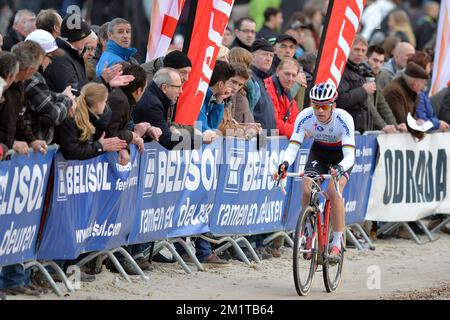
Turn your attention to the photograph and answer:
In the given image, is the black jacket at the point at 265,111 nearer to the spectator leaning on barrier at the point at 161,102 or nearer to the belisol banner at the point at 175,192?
the belisol banner at the point at 175,192

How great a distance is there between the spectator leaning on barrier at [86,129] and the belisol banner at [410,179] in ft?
19.0

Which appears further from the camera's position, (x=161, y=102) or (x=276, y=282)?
(x=276, y=282)

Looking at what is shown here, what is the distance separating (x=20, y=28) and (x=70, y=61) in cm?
252

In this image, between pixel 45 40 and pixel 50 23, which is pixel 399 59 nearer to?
pixel 50 23

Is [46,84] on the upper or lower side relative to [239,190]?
upper

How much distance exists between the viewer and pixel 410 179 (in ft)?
57.3

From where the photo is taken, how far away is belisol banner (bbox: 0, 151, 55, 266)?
35.0ft

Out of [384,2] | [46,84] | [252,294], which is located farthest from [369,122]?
[384,2]

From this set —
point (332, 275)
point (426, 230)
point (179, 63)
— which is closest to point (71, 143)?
point (179, 63)

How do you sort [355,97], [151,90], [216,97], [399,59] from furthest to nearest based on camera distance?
[399,59] → [355,97] → [216,97] → [151,90]

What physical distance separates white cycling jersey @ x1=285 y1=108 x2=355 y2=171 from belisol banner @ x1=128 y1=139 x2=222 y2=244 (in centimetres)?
114

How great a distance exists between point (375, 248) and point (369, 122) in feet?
5.38

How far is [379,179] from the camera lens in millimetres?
16969

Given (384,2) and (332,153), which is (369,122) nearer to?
(332,153)
